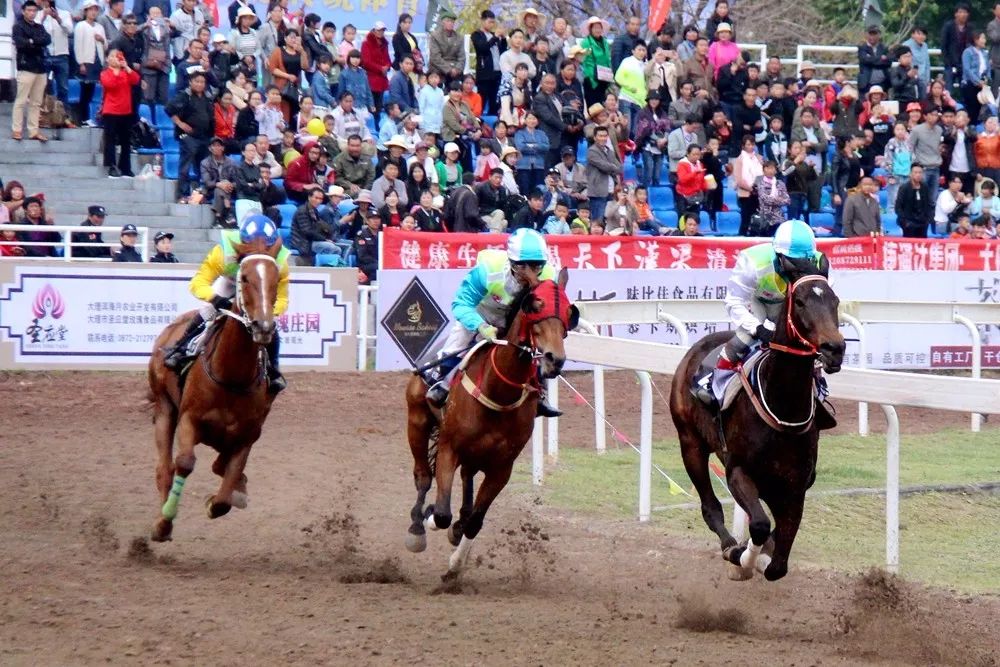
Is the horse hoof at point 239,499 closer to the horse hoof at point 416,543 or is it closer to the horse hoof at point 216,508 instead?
the horse hoof at point 216,508

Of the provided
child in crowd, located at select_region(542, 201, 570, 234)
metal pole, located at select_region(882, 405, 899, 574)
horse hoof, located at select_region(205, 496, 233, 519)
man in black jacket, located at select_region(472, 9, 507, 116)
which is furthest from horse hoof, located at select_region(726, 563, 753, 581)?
man in black jacket, located at select_region(472, 9, 507, 116)

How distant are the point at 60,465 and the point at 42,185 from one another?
7622 mm

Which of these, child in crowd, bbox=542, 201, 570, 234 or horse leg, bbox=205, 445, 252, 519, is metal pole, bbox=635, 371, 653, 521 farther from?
child in crowd, bbox=542, 201, 570, 234

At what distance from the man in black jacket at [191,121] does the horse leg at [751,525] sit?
1197 cm

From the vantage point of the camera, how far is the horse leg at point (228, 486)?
29.1 feet

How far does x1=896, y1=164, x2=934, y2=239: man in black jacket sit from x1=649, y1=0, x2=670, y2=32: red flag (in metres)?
5.31

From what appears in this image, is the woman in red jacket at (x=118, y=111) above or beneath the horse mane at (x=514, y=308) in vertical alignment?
above

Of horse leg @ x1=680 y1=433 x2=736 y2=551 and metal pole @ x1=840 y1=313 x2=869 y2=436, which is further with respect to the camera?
metal pole @ x1=840 y1=313 x2=869 y2=436

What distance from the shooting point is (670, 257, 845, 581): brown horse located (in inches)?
279

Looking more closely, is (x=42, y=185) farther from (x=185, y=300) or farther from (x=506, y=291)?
(x=506, y=291)

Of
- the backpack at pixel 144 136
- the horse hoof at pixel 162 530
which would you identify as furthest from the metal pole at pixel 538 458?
the backpack at pixel 144 136

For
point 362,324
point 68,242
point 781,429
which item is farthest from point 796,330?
point 68,242

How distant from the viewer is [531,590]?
27.2 ft

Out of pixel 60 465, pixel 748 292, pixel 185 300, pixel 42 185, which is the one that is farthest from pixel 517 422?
pixel 42 185
